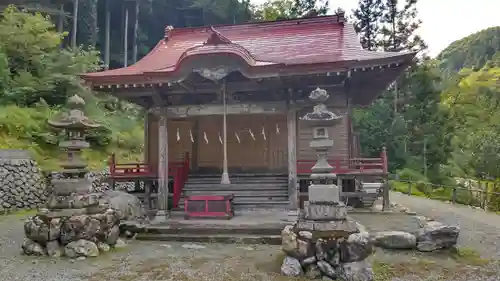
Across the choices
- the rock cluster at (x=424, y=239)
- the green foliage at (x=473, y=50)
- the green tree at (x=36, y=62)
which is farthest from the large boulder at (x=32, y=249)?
the green foliage at (x=473, y=50)

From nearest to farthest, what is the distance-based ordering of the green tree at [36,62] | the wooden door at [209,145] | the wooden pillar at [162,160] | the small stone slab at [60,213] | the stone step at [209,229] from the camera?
the small stone slab at [60,213], the stone step at [209,229], the wooden pillar at [162,160], the wooden door at [209,145], the green tree at [36,62]

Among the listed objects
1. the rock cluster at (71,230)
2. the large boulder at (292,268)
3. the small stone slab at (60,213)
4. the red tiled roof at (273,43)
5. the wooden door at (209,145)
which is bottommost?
the large boulder at (292,268)

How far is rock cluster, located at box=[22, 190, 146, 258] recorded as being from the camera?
7641mm

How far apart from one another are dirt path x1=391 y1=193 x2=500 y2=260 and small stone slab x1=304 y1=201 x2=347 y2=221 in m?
3.35

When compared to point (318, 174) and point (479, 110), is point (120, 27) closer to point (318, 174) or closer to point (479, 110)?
point (479, 110)

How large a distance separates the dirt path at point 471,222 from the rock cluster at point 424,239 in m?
0.77

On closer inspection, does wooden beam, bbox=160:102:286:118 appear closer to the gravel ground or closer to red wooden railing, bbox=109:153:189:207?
red wooden railing, bbox=109:153:189:207

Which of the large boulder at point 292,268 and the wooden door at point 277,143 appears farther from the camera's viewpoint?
the wooden door at point 277,143

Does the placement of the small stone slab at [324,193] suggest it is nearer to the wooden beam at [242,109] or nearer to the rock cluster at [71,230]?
the wooden beam at [242,109]

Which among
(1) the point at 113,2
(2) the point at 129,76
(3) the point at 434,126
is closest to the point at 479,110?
(3) the point at 434,126

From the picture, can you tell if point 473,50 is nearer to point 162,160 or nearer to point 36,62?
point 36,62

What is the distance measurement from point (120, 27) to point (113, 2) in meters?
2.57

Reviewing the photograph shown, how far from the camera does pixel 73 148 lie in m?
8.32

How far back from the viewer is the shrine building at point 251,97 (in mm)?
9289
